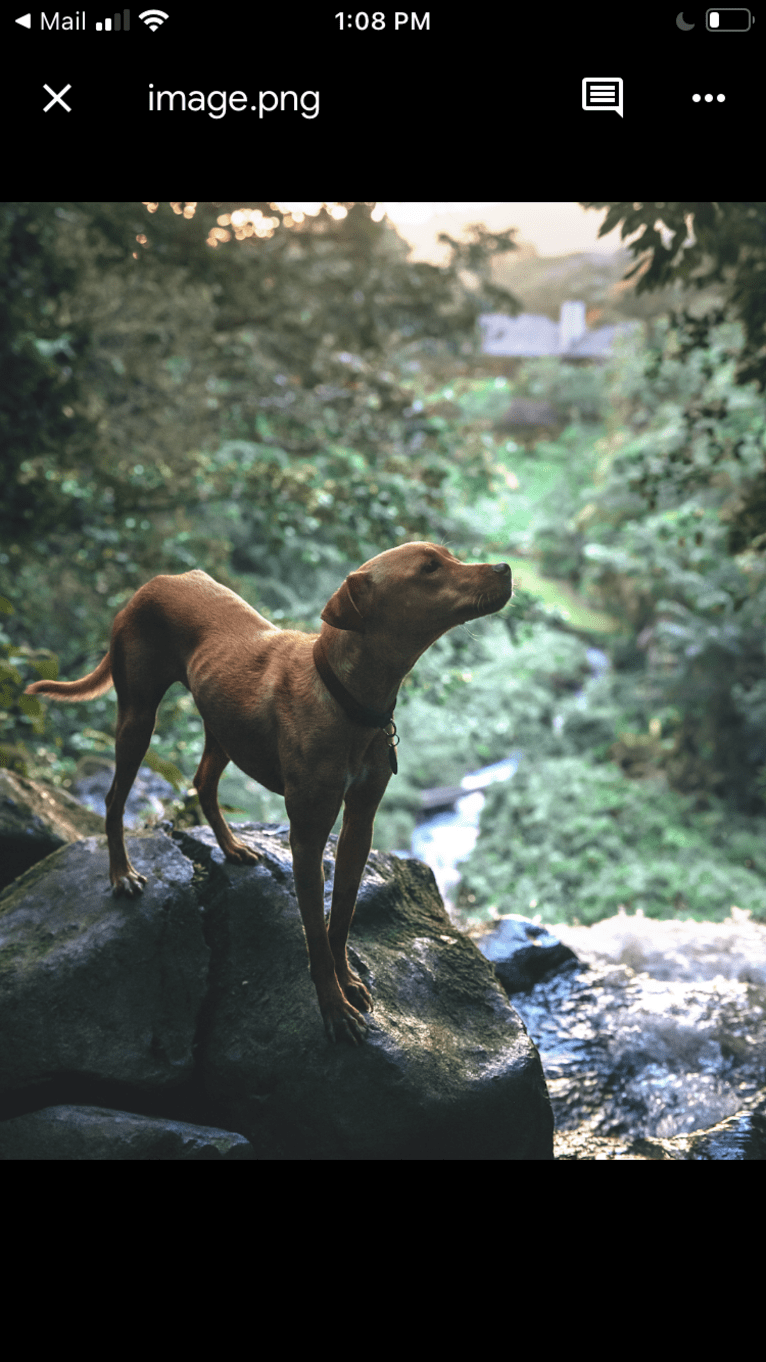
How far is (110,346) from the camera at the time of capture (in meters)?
7.75

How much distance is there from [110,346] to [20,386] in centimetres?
243

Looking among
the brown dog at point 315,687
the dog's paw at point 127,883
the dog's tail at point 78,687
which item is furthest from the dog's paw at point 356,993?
the dog's tail at point 78,687

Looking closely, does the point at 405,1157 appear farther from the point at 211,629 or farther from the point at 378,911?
the point at 211,629

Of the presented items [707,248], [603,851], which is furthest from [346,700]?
[603,851]

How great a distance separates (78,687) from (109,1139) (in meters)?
1.40

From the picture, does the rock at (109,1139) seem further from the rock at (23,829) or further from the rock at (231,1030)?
the rock at (23,829)
